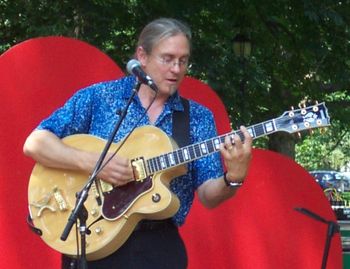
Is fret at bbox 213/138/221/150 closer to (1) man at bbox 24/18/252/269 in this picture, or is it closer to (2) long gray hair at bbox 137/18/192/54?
(1) man at bbox 24/18/252/269

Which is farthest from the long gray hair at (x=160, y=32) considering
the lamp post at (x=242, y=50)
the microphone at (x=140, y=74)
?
the lamp post at (x=242, y=50)

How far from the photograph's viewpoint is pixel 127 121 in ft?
12.5

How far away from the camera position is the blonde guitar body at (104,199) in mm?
3688

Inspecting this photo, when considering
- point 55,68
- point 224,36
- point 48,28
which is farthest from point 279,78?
point 55,68

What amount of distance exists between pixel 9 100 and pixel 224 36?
419cm

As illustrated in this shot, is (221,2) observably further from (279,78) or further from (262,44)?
(279,78)

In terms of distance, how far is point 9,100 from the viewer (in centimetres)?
530

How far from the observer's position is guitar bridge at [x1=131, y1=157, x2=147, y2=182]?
3758 millimetres

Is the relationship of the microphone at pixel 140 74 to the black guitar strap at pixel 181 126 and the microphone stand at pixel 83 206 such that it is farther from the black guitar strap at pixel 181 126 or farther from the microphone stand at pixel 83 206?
the black guitar strap at pixel 181 126

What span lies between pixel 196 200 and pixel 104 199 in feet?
6.12

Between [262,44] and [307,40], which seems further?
[262,44]

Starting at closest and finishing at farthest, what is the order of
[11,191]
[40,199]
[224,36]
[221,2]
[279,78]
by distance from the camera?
[40,199]
[11,191]
[221,2]
[224,36]
[279,78]

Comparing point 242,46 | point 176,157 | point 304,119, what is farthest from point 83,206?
point 242,46

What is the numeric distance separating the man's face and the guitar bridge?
33 cm
